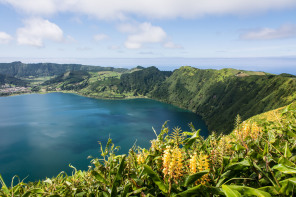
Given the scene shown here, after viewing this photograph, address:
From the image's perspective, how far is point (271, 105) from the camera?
11181cm

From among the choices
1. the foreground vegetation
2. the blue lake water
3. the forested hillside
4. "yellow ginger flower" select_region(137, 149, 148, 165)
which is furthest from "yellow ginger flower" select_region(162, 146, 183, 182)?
the forested hillside

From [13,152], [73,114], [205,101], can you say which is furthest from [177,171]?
[205,101]

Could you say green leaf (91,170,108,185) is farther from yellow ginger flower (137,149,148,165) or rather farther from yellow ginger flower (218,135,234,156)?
yellow ginger flower (218,135,234,156)

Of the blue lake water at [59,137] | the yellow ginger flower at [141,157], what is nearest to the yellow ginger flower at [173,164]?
the yellow ginger flower at [141,157]

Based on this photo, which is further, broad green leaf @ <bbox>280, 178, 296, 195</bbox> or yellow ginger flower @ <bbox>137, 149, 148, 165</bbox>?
yellow ginger flower @ <bbox>137, 149, 148, 165</bbox>

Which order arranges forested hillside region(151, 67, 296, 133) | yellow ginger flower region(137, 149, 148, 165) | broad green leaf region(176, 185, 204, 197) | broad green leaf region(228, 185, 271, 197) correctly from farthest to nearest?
forested hillside region(151, 67, 296, 133) < yellow ginger flower region(137, 149, 148, 165) < broad green leaf region(176, 185, 204, 197) < broad green leaf region(228, 185, 271, 197)

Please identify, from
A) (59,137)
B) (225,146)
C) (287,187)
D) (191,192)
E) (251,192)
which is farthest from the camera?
(59,137)

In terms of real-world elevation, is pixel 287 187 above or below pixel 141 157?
above

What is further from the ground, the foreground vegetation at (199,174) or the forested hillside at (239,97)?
the foreground vegetation at (199,174)

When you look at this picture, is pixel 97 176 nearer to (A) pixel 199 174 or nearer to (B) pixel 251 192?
(A) pixel 199 174

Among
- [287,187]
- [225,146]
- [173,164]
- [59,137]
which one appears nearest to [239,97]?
[59,137]

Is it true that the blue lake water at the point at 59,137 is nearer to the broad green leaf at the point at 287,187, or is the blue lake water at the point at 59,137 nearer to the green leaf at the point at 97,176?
the green leaf at the point at 97,176

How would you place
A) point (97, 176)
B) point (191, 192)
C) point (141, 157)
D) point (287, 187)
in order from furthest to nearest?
point (141, 157) → point (97, 176) → point (191, 192) → point (287, 187)

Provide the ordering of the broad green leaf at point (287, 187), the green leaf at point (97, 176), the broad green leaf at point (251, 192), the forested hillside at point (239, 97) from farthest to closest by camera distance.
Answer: the forested hillside at point (239, 97), the green leaf at point (97, 176), the broad green leaf at point (287, 187), the broad green leaf at point (251, 192)
